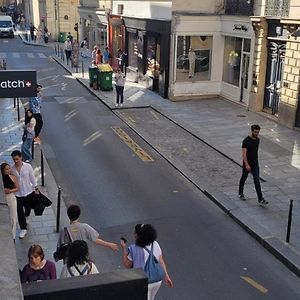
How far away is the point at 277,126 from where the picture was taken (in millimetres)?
18672

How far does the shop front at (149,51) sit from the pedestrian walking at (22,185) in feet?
48.2

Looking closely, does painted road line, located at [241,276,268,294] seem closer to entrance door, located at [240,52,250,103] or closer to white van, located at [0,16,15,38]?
entrance door, located at [240,52,250,103]

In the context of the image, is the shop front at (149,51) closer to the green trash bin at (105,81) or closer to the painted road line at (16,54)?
the green trash bin at (105,81)

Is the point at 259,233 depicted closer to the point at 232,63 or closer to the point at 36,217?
the point at 36,217

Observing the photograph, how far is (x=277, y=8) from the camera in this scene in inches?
751

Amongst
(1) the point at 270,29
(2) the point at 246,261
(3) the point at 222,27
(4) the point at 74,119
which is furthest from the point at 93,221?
(3) the point at 222,27

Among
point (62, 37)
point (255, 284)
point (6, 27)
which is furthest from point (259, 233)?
point (6, 27)

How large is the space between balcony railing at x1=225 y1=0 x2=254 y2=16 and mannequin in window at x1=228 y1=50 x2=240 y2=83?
1.78 metres

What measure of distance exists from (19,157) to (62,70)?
25.6m

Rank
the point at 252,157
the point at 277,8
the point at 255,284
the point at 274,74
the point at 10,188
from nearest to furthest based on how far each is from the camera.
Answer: the point at 255,284
the point at 10,188
the point at 252,157
the point at 277,8
the point at 274,74

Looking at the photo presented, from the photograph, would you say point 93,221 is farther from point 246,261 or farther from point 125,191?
point 246,261

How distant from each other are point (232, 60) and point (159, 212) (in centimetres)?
1378

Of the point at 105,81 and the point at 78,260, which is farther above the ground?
the point at 78,260

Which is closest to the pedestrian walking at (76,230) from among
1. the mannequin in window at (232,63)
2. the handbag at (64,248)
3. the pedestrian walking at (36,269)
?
the handbag at (64,248)
